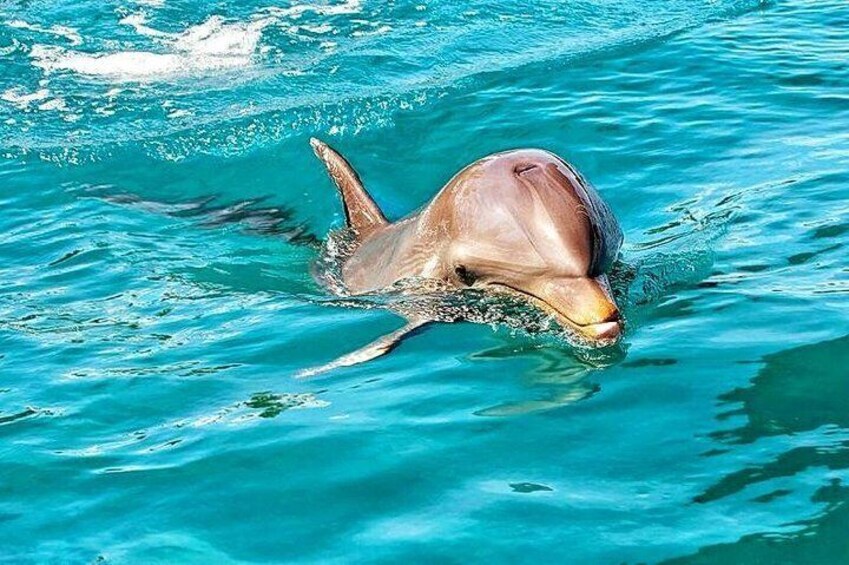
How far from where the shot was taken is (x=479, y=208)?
7.60 metres

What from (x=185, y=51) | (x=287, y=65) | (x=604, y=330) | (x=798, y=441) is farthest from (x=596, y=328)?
(x=185, y=51)

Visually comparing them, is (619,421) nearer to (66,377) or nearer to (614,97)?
(66,377)

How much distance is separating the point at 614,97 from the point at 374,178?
3028 millimetres

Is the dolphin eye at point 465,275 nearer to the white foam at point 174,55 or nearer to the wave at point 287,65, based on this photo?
the wave at point 287,65

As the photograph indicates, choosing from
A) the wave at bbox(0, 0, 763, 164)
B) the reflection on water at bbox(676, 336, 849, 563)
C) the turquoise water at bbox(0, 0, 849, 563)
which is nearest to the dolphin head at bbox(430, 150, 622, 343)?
the turquoise water at bbox(0, 0, 849, 563)

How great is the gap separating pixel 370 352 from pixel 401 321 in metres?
0.67

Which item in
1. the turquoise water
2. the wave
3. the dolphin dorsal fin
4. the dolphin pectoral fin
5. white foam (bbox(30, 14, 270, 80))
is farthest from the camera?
white foam (bbox(30, 14, 270, 80))

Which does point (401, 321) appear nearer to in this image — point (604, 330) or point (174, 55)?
point (604, 330)

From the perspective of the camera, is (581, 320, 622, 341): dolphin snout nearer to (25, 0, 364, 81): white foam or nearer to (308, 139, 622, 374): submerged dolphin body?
(308, 139, 622, 374): submerged dolphin body

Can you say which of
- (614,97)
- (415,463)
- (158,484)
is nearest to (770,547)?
(415,463)

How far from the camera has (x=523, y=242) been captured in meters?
7.26

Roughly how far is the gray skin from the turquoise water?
0.30 meters

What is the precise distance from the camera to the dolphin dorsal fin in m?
9.93

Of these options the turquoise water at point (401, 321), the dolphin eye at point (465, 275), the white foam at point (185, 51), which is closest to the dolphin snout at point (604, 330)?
the turquoise water at point (401, 321)
